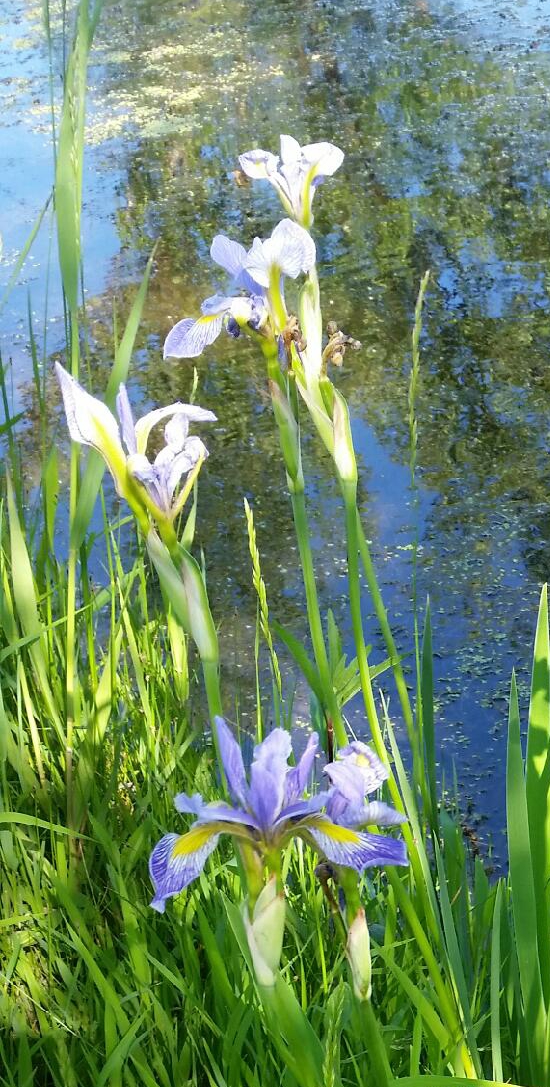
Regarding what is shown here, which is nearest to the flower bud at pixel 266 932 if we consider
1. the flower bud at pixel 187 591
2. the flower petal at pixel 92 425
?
the flower bud at pixel 187 591

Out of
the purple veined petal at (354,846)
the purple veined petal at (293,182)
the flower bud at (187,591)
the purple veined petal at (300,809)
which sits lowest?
the purple veined petal at (354,846)

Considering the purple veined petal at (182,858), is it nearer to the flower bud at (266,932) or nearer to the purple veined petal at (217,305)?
the flower bud at (266,932)

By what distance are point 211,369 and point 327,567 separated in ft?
3.25

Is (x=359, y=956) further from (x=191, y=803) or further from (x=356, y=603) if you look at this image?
(x=356, y=603)

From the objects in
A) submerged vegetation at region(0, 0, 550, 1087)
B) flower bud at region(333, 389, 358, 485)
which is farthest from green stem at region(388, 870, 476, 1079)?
flower bud at region(333, 389, 358, 485)

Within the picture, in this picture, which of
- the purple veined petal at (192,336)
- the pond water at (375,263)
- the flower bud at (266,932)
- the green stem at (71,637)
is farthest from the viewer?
the pond water at (375,263)

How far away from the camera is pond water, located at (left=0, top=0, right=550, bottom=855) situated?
7.34 ft

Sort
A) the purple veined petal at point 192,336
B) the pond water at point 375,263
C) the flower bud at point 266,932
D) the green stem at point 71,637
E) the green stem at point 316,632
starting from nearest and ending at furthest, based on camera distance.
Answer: the flower bud at point 266,932, the green stem at point 316,632, the purple veined petal at point 192,336, the green stem at point 71,637, the pond water at point 375,263

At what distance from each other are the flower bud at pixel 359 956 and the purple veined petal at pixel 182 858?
109 mm

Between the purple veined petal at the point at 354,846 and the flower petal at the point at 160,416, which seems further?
the flower petal at the point at 160,416

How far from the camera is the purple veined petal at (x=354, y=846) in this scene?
0.66 m

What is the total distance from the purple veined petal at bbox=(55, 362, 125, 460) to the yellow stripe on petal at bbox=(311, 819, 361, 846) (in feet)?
1.09

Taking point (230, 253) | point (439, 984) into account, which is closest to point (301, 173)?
point (230, 253)

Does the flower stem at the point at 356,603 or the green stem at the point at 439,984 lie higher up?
the flower stem at the point at 356,603
